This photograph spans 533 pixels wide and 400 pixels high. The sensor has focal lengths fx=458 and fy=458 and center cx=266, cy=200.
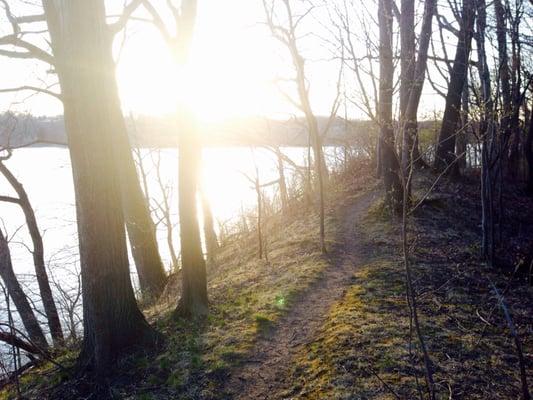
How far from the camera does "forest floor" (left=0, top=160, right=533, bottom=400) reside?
4.17m

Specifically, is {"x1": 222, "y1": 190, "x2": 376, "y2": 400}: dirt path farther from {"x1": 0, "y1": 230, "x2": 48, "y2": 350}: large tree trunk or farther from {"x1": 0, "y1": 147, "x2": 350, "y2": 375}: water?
{"x1": 0, "y1": 147, "x2": 350, "y2": 375}: water

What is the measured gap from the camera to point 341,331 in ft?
16.7

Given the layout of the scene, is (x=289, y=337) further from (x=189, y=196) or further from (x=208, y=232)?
(x=208, y=232)

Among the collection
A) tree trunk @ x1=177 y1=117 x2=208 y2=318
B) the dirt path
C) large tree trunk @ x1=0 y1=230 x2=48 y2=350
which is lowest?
large tree trunk @ x1=0 y1=230 x2=48 y2=350

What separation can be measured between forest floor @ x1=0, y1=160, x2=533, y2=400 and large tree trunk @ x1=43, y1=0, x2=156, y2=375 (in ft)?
1.57

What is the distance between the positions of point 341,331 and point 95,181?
10.5ft

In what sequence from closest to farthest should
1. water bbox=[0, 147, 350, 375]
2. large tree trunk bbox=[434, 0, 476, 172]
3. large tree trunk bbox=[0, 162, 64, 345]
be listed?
large tree trunk bbox=[0, 162, 64, 345]
large tree trunk bbox=[434, 0, 476, 172]
water bbox=[0, 147, 350, 375]

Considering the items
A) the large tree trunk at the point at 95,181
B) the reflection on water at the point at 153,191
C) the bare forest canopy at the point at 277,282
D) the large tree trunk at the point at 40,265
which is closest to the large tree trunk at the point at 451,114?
the bare forest canopy at the point at 277,282

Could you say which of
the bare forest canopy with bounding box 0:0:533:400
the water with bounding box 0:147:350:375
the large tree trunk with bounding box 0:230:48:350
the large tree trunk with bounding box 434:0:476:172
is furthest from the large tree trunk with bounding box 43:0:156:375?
the large tree trunk with bounding box 434:0:476:172

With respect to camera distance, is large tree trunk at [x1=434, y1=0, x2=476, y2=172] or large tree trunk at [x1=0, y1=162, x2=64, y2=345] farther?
large tree trunk at [x1=434, y1=0, x2=476, y2=172]

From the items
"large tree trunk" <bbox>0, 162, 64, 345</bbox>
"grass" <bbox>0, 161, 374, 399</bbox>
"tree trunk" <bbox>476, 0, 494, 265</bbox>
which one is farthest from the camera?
"large tree trunk" <bbox>0, 162, 64, 345</bbox>

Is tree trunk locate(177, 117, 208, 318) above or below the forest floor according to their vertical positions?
above

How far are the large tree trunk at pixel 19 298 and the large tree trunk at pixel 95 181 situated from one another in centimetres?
506

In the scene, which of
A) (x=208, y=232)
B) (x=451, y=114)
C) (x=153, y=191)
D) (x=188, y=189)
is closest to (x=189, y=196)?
(x=188, y=189)
